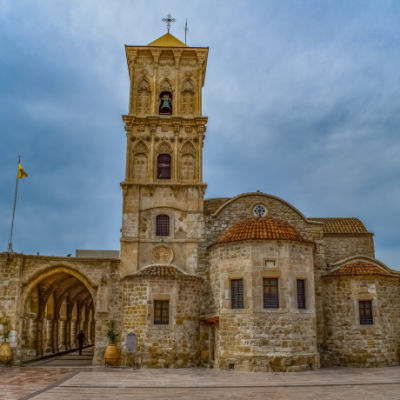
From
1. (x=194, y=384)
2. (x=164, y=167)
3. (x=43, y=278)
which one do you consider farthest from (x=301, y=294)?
(x=43, y=278)

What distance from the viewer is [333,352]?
21.0 metres

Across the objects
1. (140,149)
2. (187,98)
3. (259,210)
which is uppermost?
(187,98)

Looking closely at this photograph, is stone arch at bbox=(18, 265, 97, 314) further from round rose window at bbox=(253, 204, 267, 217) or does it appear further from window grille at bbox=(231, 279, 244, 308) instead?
round rose window at bbox=(253, 204, 267, 217)

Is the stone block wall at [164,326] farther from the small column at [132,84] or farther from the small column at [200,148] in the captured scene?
the small column at [132,84]

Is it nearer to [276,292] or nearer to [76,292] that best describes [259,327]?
[276,292]

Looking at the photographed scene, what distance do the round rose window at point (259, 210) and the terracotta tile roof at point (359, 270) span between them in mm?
4634

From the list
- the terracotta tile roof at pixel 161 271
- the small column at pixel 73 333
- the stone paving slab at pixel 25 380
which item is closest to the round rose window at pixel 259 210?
the terracotta tile roof at pixel 161 271

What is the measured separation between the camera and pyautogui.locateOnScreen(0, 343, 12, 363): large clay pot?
20797 mm

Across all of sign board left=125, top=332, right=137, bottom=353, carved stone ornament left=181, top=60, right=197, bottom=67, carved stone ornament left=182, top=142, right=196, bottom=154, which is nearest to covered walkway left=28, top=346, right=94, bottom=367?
sign board left=125, top=332, right=137, bottom=353

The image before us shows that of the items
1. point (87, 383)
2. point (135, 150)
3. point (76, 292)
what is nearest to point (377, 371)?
point (87, 383)

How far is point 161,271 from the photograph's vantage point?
21.3m

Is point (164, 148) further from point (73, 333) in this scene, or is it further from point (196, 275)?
point (73, 333)

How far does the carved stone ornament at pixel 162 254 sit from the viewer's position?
2339 centimetres

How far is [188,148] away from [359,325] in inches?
514
